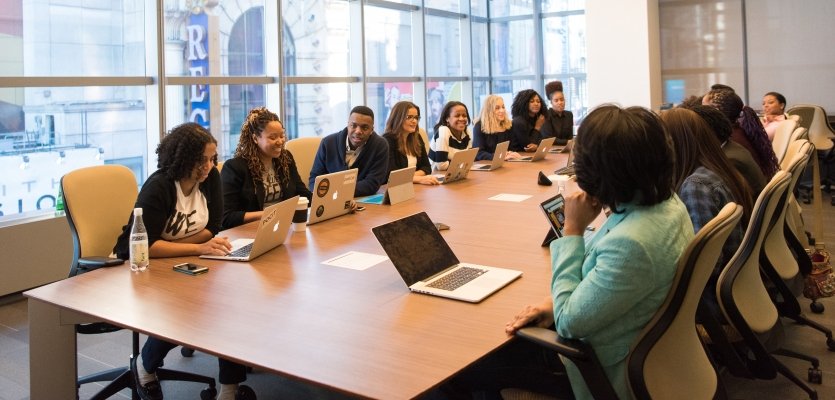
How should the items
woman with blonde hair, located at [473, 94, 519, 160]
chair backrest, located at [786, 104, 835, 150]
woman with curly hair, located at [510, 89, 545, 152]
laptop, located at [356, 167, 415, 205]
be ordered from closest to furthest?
laptop, located at [356, 167, 415, 205], woman with blonde hair, located at [473, 94, 519, 160], woman with curly hair, located at [510, 89, 545, 152], chair backrest, located at [786, 104, 835, 150]

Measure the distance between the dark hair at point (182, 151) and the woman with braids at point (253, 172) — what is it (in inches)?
25.3

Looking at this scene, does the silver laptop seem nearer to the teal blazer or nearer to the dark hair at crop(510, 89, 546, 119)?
the teal blazer

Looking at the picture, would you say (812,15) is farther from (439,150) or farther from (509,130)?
(439,150)

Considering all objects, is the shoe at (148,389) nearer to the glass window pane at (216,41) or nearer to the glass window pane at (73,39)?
the glass window pane at (73,39)

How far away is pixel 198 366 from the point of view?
11.6 feet

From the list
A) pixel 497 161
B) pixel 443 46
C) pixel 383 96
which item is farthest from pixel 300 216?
pixel 443 46

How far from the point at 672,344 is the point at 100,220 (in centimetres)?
244

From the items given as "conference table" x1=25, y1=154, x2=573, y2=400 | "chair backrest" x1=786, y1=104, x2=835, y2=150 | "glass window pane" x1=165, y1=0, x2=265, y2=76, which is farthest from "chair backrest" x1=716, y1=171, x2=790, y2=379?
"chair backrest" x1=786, y1=104, x2=835, y2=150

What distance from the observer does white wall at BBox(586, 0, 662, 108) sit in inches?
368

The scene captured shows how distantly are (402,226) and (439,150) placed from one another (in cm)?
356

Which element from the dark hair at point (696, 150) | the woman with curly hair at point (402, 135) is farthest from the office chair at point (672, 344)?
the woman with curly hair at point (402, 135)

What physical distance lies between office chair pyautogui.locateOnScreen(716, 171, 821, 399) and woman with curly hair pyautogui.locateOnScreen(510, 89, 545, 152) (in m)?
4.08

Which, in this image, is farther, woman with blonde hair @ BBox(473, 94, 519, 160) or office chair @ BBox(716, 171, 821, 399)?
woman with blonde hair @ BBox(473, 94, 519, 160)

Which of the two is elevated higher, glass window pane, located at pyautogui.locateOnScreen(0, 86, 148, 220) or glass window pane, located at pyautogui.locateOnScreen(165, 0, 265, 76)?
glass window pane, located at pyautogui.locateOnScreen(165, 0, 265, 76)
